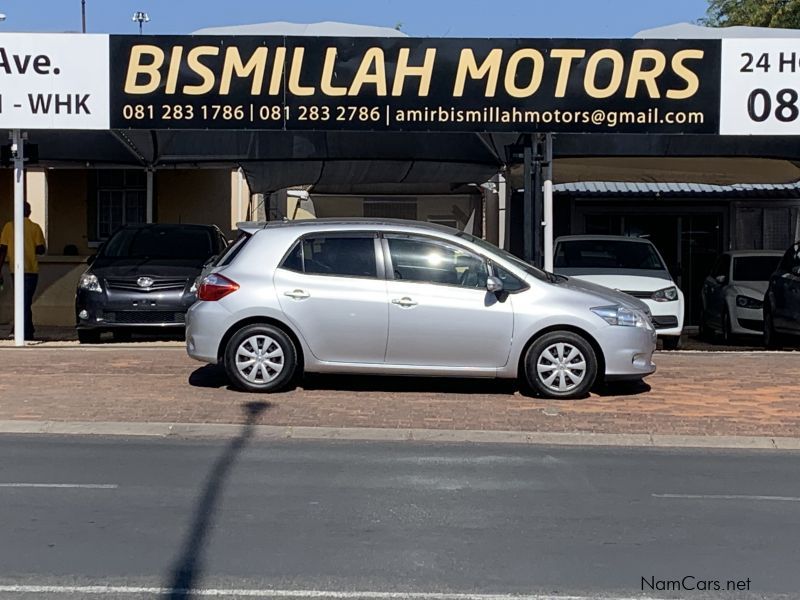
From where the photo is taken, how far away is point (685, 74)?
13648 millimetres

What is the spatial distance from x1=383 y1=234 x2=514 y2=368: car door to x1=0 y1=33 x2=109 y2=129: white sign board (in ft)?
17.3

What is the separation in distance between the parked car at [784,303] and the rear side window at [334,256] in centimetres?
739

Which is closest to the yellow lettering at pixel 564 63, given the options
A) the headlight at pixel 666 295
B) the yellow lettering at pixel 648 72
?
the yellow lettering at pixel 648 72

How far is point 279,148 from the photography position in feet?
57.0

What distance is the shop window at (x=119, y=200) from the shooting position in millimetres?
20531

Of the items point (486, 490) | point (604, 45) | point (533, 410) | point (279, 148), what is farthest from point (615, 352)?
point (279, 148)

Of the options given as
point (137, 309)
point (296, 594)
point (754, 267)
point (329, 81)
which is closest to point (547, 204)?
point (329, 81)

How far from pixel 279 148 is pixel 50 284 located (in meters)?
5.54

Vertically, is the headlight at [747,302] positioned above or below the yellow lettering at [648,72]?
below

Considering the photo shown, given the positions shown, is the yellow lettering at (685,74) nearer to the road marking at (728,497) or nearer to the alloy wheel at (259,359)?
the alloy wheel at (259,359)

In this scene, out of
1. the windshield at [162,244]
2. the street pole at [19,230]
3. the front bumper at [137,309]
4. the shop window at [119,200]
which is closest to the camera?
the street pole at [19,230]

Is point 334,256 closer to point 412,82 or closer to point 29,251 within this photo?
point 412,82

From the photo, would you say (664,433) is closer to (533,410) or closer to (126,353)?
(533,410)

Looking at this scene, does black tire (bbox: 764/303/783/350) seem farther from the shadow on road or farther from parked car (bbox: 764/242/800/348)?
the shadow on road
